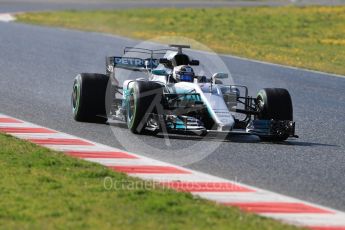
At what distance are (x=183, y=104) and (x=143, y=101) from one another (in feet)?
Answer: 1.76

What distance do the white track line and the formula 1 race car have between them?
0.90 meters

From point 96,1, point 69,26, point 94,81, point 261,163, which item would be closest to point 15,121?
point 94,81

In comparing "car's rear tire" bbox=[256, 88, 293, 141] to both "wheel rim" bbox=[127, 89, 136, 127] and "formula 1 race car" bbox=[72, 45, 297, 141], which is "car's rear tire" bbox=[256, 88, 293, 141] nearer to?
"formula 1 race car" bbox=[72, 45, 297, 141]

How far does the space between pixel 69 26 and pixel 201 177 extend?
29.7m

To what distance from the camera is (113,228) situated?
756 cm

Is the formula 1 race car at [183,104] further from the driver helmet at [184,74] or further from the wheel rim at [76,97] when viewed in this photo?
the wheel rim at [76,97]

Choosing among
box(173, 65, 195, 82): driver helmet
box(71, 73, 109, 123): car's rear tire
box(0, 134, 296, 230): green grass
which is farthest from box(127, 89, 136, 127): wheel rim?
box(0, 134, 296, 230): green grass

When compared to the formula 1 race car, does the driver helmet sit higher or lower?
higher

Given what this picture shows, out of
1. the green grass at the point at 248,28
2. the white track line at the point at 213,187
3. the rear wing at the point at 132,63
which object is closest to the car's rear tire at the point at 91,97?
the rear wing at the point at 132,63

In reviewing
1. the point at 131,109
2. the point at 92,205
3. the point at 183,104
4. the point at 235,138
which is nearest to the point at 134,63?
the point at 131,109

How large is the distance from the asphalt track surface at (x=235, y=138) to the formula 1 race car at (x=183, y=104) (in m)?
0.18

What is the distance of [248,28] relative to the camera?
38.8 m

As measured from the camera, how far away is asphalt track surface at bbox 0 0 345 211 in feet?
34.6

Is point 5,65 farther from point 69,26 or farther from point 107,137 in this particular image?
point 69,26
